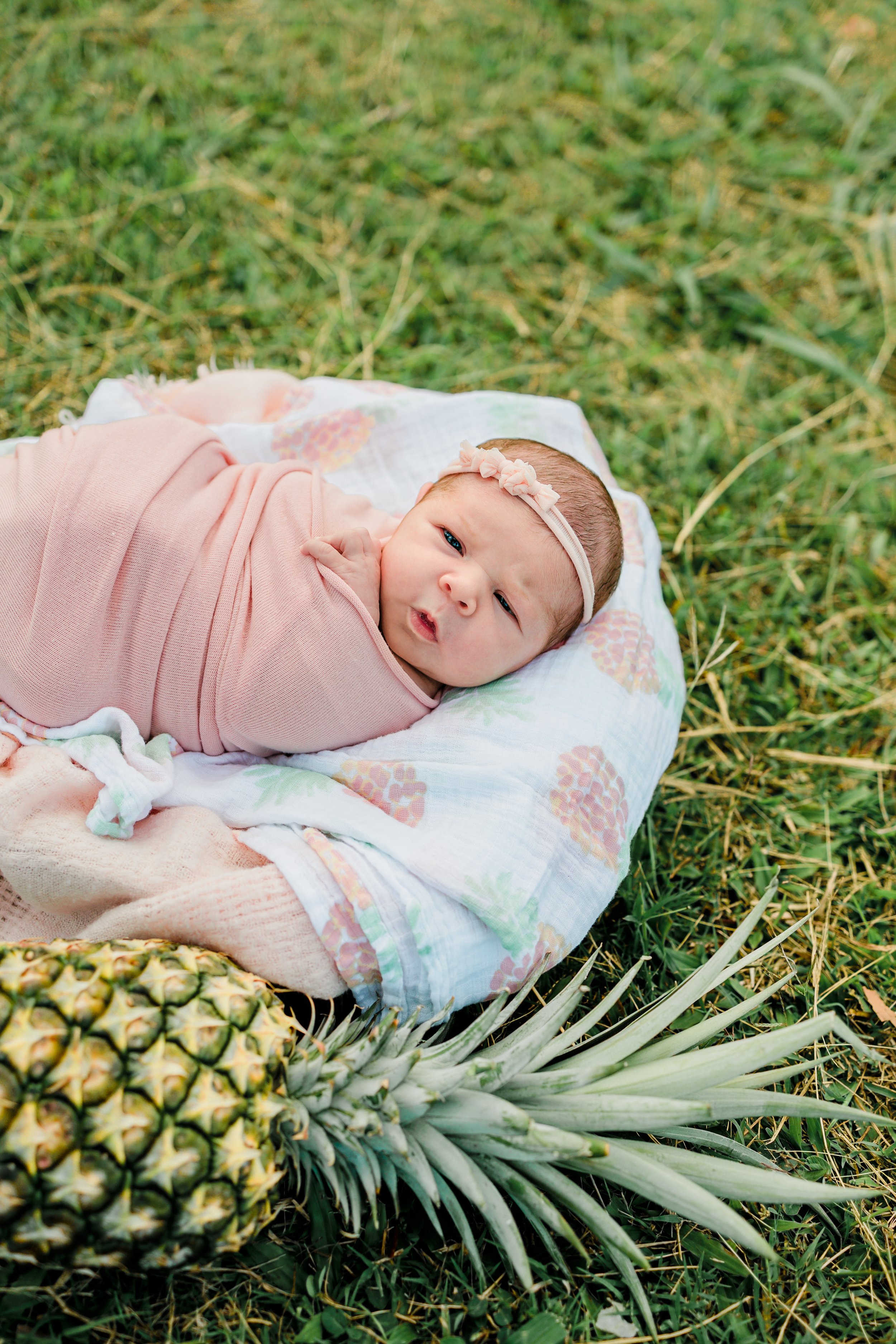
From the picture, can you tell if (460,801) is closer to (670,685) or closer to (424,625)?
(424,625)

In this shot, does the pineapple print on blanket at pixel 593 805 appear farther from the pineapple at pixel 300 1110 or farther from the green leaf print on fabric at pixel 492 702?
the pineapple at pixel 300 1110

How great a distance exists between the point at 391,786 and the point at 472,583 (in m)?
0.59

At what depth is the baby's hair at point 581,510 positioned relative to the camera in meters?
2.60

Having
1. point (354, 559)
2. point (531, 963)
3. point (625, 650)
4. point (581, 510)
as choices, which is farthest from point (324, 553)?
point (531, 963)

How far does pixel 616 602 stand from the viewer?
2.90m

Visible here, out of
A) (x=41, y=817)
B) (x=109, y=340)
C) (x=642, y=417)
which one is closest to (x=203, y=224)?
(x=109, y=340)

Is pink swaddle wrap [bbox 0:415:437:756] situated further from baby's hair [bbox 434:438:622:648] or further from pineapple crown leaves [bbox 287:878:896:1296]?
pineapple crown leaves [bbox 287:878:896:1296]

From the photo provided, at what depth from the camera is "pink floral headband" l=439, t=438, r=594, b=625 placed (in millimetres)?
2525

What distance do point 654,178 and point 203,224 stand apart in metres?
2.10

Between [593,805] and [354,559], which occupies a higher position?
[354,559]

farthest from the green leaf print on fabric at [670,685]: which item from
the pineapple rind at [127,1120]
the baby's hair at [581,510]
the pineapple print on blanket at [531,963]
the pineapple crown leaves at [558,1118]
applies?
the pineapple rind at [127,1120]

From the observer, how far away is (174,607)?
251cm

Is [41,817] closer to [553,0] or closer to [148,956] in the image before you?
[148,956]

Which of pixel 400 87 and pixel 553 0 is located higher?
pixel 553 0
